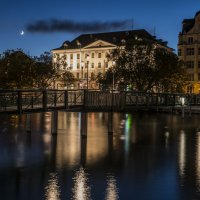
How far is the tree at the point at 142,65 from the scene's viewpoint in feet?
332

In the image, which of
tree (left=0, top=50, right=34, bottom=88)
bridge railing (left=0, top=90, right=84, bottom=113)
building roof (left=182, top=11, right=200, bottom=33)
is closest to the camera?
bridge railing (left=0, top=90, right=84, bottom=113)

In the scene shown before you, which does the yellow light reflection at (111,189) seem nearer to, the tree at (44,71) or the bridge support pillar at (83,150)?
the bridge support pillar at (83,150)

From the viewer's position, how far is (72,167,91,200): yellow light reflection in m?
20.0

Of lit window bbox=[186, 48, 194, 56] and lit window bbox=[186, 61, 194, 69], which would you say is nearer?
lit window bbox=[186, 48, 194, 56]

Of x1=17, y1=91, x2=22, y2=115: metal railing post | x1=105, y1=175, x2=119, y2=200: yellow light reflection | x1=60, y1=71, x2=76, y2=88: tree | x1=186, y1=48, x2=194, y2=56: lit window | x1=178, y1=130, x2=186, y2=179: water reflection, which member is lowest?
x1=105, y1=175, x2=119, y2=200: yellow light reflection

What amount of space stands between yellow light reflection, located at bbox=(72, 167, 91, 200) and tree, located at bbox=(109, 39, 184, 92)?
76.5 m

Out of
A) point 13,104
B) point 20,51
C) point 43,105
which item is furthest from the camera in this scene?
point 20,51

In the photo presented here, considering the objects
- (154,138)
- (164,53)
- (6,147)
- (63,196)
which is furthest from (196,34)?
(63,196)

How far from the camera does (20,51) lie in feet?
383

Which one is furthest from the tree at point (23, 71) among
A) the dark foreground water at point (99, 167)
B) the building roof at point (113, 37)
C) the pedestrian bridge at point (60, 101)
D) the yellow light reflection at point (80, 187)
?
the yellow light reflection at point (80, 187)

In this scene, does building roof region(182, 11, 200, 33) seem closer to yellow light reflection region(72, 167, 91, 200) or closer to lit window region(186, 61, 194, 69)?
lit window region(186, 61, 194, 69)

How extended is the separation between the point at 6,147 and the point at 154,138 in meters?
13.9

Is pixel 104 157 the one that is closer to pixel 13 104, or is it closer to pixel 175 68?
pixel 13 104

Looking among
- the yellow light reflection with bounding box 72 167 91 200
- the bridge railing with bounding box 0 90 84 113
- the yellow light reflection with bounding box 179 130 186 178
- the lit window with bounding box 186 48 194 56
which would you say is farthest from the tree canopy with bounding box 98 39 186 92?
the yellow light reflection with bounding box 72 167 91 200
